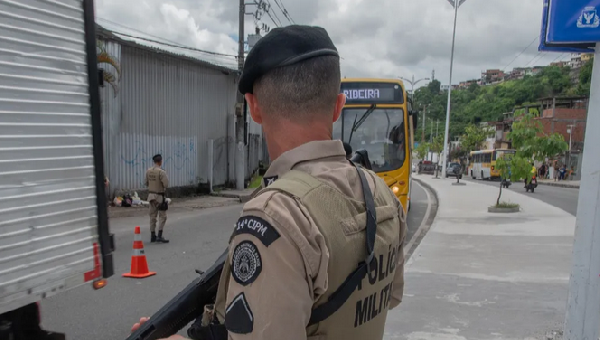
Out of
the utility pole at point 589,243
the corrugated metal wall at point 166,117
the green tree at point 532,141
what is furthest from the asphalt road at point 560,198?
the corrugated metal wall at point 166,117

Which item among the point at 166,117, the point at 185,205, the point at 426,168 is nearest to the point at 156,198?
the point at 185,205

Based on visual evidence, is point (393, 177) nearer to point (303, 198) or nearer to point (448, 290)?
point (448, 290)

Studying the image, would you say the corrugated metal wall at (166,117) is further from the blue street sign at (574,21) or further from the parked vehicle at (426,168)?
the parked vehicle at (426,168)

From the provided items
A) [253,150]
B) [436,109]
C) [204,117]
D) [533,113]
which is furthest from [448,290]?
[436,109]

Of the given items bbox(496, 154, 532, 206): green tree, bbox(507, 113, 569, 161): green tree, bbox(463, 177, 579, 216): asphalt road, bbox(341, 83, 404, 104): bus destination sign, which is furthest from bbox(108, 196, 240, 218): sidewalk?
bbox(463, 177, 579, 216): asphalt road

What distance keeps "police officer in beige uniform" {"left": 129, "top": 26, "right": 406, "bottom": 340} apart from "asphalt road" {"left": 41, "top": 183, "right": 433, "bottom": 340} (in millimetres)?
3779

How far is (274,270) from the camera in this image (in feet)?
2.97

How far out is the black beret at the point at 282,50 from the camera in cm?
112

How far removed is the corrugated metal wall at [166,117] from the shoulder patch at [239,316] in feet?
41.4

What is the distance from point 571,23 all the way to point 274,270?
130 inches

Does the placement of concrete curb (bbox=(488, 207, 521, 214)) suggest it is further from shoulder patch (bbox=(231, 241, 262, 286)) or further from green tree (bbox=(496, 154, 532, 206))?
shoulder patch (bbox=(231, 241, 262, 286))

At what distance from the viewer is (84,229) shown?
2.41m

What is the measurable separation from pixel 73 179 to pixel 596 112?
138 inches

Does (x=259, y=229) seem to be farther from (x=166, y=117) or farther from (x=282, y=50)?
(x=166, y=117)
